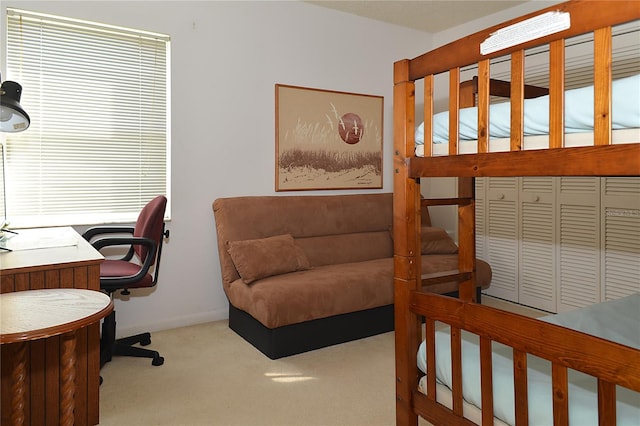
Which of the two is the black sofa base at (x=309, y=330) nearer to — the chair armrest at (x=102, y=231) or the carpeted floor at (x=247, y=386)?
the carpeted floor at (x=247, y=386)

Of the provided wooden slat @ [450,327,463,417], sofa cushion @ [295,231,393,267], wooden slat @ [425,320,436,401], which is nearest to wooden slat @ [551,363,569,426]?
wooden slat @ [450,327,463,417]

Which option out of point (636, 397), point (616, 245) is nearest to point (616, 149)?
point (636, 397)

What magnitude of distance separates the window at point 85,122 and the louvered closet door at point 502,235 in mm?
2820

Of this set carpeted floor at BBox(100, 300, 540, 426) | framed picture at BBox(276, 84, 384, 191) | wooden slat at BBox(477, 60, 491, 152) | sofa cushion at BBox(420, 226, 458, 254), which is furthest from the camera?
sofa cushion at BBox(420, 226, 458, 254)

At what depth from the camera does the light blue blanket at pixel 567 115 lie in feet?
3.52

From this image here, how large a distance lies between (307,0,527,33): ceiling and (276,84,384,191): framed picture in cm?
73

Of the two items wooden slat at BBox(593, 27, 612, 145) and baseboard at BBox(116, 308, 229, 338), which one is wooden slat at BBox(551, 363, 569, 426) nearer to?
wooden slat at BBox(593, 27, 612, 145)

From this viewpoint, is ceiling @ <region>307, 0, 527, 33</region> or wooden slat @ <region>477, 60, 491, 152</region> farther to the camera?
ceiling @ <region>307, 0, 527, 33</region>

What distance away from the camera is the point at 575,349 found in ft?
3.74

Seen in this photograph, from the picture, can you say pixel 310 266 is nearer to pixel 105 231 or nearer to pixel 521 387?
pixel 105 231

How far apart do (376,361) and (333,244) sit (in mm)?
1201

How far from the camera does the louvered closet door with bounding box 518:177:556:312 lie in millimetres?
3732

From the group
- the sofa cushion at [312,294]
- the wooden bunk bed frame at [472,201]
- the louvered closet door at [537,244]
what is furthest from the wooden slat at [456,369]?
the louvered closet door at [537,244]

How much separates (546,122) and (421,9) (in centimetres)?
323
